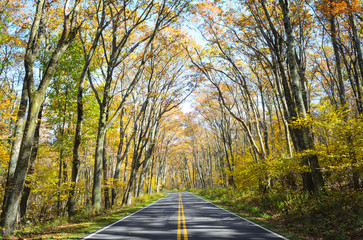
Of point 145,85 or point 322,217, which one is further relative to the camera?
point 145,85

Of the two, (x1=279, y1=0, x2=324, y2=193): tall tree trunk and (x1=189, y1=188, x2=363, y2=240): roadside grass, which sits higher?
(x1=279, y1=0, x2=324, y2=193): tall tree trunk

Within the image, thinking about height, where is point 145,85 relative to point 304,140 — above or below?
above

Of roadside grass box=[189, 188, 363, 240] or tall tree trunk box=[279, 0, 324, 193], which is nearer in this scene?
roadside grass box=[189, 188, 363, 240]

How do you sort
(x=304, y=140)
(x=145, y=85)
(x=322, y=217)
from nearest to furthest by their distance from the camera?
(x=322, y=217) → (x=304, y=140) → (x=145, y=85)

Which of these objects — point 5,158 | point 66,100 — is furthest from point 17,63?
point 5,158

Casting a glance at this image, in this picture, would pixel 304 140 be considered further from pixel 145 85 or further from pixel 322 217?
pixel 145 85

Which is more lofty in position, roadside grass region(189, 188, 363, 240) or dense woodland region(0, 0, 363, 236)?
dense woodland region(0, 0, 363, 236)

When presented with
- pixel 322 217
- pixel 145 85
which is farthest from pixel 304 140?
pixel 145 85

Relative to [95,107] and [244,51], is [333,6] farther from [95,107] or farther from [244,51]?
[95,107]

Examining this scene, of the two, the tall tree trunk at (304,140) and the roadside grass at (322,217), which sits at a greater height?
the tall tree trunk at (304,140)

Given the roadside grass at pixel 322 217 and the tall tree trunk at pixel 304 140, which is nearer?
the roadside grass at pixel 322 217

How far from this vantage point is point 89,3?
43.1ft

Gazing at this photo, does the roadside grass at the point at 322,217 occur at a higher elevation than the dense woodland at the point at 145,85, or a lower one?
lower

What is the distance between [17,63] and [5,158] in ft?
29.7
